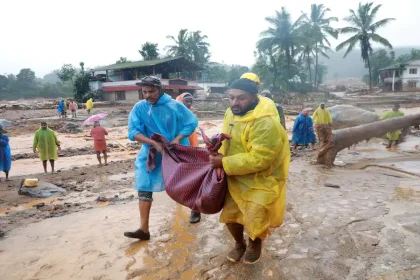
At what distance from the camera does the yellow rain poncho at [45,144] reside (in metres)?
8.00

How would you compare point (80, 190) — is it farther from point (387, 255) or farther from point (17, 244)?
point (387, 255)

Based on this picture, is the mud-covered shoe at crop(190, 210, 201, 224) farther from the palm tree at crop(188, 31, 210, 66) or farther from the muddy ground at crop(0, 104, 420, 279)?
the palm tree at crop(188, 31, 210, 66)

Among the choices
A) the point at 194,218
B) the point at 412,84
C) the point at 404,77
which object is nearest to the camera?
the point at 194,218

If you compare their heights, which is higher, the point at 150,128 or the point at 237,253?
the point at 150,128

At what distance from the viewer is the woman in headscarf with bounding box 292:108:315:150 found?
32.0 feet

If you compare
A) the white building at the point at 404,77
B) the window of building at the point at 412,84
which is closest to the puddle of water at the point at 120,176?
the white building at the point at 404,77

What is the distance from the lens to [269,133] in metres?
2.28

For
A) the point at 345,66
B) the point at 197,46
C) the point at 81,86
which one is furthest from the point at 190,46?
the point at 345,66

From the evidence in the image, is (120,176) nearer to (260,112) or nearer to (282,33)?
(260,112)

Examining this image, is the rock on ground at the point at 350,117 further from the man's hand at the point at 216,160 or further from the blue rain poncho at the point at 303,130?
the man's hand at the point at 216,160

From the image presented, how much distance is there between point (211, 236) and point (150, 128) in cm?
126

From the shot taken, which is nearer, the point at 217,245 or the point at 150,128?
the point at 217,245

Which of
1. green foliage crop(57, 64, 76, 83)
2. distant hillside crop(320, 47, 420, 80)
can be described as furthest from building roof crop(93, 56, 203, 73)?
distant hillside crop(320, 47, 420, 80)

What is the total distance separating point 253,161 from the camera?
226 centimetres
